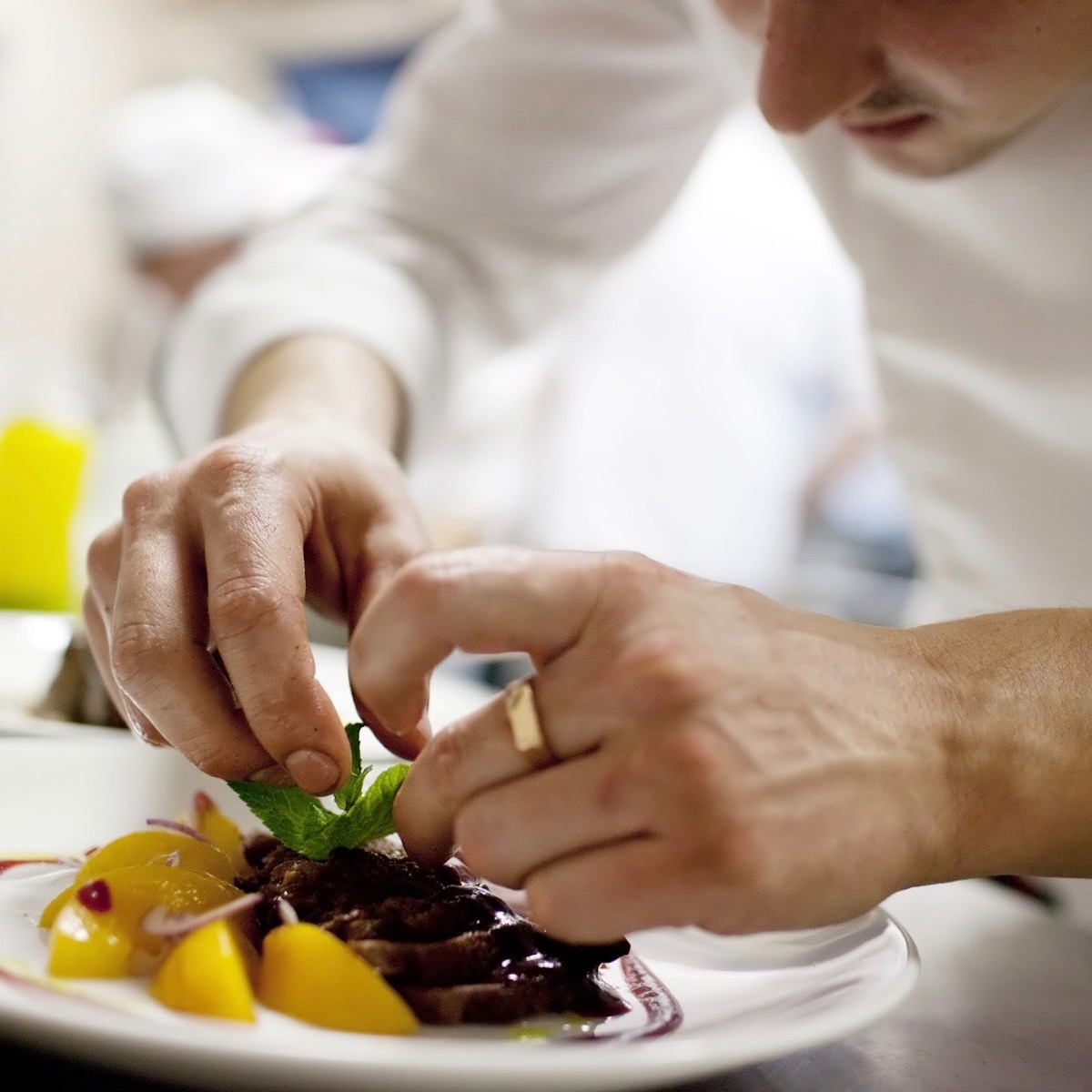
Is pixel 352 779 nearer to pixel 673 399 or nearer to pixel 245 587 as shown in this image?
pixel 245 587

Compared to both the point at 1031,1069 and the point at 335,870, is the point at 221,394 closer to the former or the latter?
the point at 335,870

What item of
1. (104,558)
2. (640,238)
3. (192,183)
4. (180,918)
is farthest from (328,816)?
(192,183)

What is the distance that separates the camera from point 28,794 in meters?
1.12

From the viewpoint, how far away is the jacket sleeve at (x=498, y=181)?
1.79 meters

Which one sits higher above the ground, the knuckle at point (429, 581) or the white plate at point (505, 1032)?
the knuckle at point (429, 581)

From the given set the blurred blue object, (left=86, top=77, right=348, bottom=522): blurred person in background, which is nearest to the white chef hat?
(left=86, top=77, right=348, bottom=522): blurred person in background

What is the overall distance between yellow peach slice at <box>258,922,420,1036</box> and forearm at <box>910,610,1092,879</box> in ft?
1.14

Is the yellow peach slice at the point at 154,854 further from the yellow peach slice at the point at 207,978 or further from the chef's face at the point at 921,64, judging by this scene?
the chef's face at the point at 921,64

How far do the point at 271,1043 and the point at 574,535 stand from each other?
124 inches

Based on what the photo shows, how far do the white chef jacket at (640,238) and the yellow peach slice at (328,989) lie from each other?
37.3 inches

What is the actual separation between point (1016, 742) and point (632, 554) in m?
0.27

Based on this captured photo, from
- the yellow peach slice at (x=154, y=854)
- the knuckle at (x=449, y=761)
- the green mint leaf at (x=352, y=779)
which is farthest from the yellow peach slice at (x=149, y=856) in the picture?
the knuckle at (x=449, y=761)

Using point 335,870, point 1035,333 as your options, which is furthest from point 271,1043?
point 1035,333

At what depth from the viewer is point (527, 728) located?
71 cm
